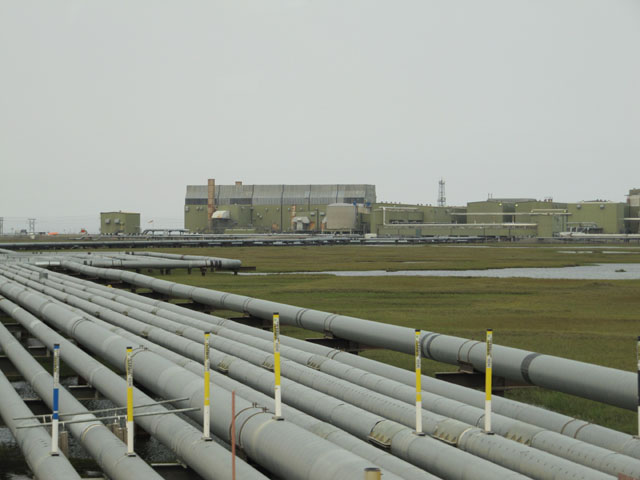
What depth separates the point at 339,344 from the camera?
20766 mm

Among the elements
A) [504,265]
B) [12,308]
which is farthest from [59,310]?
[504,265]

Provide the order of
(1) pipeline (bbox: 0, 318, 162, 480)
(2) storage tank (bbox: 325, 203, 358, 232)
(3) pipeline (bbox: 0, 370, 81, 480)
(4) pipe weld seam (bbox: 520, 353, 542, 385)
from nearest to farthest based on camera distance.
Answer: (1) pipeline (bbox: 0, 318, 162, 480) → (3) pipeline (bbox: 0, 370, 81, 480) → (4) pipe weld seam (bbox: 520, 353, 542, 385) → (2) storage tank (bbox: 325, 203, 358, 232)

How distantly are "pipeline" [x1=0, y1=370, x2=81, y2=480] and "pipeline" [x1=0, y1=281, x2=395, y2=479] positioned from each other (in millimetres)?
2079

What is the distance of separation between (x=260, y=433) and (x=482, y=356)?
695 centimetres

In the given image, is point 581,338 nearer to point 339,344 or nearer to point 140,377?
point 339,344

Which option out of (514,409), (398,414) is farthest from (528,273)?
(398,414)

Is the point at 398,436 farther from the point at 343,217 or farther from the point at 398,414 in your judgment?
the point at 343,217

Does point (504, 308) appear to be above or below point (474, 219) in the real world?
below

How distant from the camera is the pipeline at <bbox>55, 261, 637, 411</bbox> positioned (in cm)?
1251

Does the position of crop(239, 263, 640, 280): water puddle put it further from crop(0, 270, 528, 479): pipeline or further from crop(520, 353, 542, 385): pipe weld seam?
crop(0, 270, 528, 479): pipeline

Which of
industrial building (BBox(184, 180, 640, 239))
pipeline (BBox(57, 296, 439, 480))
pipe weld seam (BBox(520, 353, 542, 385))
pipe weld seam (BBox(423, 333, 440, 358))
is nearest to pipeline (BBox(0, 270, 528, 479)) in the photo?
pipeline (BBox(57, 296, 439, 480))

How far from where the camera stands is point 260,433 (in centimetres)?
980

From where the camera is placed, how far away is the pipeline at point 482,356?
12.5m

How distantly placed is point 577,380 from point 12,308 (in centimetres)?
1876
